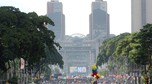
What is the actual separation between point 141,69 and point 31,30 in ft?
170

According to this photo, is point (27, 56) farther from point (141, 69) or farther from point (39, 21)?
point (141, 69)

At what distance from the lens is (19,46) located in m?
54.5

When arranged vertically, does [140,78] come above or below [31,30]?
below

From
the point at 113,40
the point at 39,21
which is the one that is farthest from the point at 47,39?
the point at 113,40

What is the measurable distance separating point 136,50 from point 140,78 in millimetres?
17590

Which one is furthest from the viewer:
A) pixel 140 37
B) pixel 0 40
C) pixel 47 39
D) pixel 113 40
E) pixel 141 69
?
pixel 113 40

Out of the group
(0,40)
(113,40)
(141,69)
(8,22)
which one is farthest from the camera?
(113,40)

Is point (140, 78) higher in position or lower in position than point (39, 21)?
lower

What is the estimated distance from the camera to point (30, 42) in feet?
182

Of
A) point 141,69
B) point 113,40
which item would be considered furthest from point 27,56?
point 113,40

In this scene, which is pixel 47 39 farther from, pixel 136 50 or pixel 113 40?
pixel 113 40

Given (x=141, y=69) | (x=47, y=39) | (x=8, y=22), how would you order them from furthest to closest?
(x=141, y=69) < (x=47, y=39) < (x=8, y=22)

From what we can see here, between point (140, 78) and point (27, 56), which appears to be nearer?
point (27, 56)

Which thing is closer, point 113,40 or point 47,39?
point 47,39
